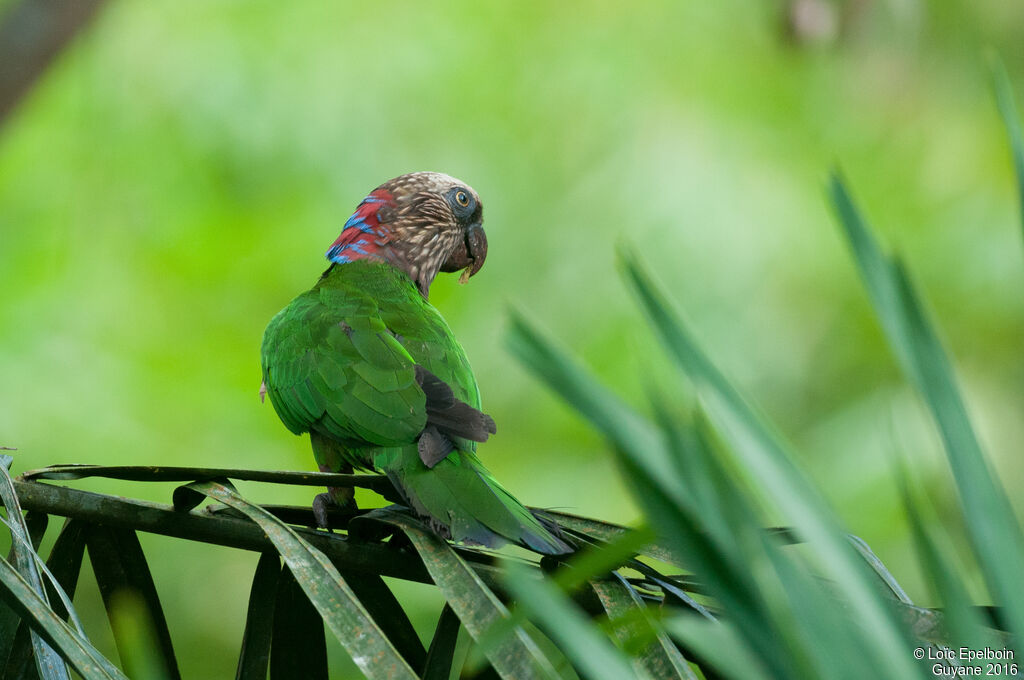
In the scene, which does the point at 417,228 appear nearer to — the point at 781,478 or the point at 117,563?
the point at 117,563

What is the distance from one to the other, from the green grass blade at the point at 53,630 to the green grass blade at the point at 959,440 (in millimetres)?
676

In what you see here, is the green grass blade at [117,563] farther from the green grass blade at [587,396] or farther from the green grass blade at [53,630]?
the green grass blade at [587,396]

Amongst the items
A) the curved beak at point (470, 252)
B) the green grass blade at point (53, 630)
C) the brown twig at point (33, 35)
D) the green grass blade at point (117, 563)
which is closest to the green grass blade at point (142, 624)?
the green grass blade at point (117, 563)

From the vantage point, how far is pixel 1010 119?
53 centimetres

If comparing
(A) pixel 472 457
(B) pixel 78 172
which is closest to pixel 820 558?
(A) pixel 472 457

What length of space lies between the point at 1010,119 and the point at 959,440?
187 millimetres

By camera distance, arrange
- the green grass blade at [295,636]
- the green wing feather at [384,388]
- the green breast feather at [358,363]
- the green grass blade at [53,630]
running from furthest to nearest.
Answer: the green breast feather at [358,363] → the green wing feather at [384,388] → the green grass blade at [295,636] → the green grass blade at [53,630]

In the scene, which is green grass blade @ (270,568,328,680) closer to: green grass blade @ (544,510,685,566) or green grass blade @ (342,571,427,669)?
green grass blade @ (342,571,427,669)

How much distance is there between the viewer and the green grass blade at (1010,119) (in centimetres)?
52

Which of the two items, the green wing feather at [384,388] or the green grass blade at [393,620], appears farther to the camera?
the green wing feather at [384,388]

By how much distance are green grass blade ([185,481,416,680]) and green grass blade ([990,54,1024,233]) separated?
61cm

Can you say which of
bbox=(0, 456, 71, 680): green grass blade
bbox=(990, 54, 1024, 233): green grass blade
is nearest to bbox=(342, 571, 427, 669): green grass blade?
bbox=(0, 456, 71, 680): green grass blade

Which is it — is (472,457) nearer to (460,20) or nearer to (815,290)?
(815,290)

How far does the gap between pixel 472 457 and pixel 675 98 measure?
4.50 meters
